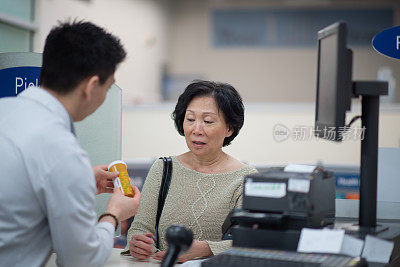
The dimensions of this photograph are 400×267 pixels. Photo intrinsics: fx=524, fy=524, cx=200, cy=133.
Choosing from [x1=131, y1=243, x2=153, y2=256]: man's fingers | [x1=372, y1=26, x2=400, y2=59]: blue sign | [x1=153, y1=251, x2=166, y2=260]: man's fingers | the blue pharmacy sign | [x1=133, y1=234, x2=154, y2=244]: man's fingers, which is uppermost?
[x1=372, y1=26, x2=400, y2=59]: blue sign

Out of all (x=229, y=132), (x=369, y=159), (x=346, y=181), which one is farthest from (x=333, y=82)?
(x=346, y=181)

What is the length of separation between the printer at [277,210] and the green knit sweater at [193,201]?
0.68m

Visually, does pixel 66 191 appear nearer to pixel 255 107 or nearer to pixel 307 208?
pixel 307 208

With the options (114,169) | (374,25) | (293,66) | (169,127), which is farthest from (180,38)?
(114,169)

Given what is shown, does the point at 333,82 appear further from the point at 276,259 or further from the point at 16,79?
the point at 16,79

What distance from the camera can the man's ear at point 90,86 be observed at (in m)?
1.51

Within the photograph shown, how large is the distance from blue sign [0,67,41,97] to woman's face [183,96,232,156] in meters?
0.72

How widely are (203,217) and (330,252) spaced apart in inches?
34.6

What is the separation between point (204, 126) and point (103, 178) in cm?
62

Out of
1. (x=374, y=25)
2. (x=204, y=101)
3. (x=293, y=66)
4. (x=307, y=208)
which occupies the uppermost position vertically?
(x=374, y=25)

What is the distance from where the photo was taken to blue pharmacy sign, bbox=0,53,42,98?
2350 millimetres

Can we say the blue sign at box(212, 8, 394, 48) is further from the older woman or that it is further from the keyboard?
the keyboard

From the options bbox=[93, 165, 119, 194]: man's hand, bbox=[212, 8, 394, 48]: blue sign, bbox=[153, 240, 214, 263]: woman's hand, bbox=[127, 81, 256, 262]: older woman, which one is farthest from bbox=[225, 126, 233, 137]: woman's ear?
bbox=[212, 8, 394, 48]: blue sign

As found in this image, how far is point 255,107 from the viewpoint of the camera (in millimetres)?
4812
